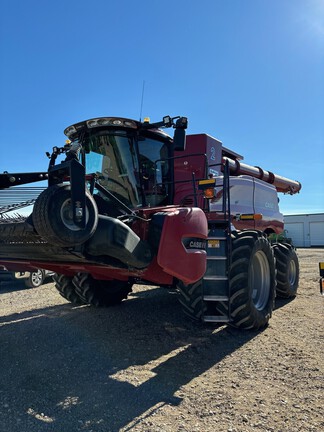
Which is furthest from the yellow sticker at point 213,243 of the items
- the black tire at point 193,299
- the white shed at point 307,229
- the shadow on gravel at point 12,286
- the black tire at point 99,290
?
the white shed at point 307,229

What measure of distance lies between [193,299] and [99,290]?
2337 millimetres

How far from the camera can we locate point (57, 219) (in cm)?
298

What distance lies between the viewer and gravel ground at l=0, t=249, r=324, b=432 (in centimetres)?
299

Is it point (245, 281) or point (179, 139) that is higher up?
point (179, 139)

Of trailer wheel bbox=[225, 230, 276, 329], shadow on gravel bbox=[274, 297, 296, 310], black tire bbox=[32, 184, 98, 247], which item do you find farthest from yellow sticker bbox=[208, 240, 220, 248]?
shadow on gravel bbox=[274, 297, 296, 310]

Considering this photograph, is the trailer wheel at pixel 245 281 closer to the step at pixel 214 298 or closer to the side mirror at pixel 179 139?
the step at pixel 214 298

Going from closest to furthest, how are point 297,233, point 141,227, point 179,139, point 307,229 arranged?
point 141,227
point 179,139
point 307,229
point 297,233

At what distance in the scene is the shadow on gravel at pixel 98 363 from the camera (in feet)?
10.2

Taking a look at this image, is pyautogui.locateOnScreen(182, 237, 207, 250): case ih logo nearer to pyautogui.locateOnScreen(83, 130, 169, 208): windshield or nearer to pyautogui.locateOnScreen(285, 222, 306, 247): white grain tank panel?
pyautogui.locateOnScreen(83, 130, 169, 208): windshield

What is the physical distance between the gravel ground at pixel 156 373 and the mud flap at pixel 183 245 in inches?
41.6

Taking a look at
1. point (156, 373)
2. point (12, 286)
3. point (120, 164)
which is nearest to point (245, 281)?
point (156, 373)

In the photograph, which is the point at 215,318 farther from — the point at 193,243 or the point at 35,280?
the point at 35,280

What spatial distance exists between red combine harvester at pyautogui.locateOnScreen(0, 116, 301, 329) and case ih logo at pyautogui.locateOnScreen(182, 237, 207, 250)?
0.01 metres

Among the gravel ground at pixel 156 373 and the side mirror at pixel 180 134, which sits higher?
the side mirror at pixel 180 134
